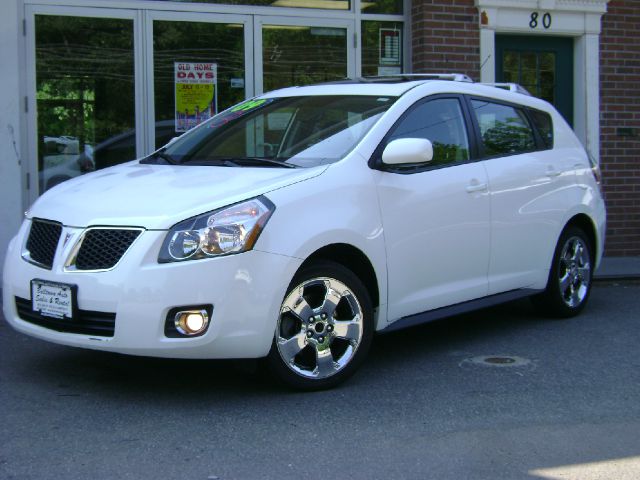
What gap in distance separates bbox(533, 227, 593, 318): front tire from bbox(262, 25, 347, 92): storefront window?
158 inches

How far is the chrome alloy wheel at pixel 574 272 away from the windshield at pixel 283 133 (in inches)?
90.4

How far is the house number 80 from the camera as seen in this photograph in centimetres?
1032

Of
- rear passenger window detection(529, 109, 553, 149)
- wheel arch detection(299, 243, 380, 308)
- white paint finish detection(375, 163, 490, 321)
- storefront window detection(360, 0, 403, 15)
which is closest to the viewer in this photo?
wheel arch detection(299, 243, 380, 308)

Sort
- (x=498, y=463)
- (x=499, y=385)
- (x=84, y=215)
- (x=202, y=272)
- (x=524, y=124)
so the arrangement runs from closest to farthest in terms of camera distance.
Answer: (x=498, y=463)
(x=202, y=272)
(x=84, y=215)
(x=499, y=385)
(x=524, y=124)

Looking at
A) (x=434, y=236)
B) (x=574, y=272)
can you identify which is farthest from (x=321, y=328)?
(x=574, y=272)

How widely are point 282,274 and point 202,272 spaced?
440 mm

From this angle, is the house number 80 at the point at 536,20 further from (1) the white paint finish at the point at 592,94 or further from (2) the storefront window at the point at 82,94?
(2) the storefront window at the point at 82,94

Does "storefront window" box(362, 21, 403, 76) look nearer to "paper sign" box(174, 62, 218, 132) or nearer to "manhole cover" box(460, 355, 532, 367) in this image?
"paper sign" box(174, 62, 218, 132)

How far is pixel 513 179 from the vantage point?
20.5 ft

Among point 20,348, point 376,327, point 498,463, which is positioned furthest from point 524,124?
point 20,348

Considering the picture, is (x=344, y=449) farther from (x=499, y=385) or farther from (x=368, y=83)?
(x=368, y=83)

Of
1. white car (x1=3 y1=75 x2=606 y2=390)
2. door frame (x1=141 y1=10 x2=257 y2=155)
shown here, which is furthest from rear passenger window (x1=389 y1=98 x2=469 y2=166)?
door frame (x1=141 y1=10 x2=257 y2=155)

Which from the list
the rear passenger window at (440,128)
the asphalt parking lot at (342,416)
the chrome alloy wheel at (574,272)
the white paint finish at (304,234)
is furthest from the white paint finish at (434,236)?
the chrome alloy wheel at (574,272)

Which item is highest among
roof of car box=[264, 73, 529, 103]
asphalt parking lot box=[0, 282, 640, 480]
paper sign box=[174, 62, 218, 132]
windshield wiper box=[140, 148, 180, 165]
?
paper sign box=[174, 62, 218, 132]
